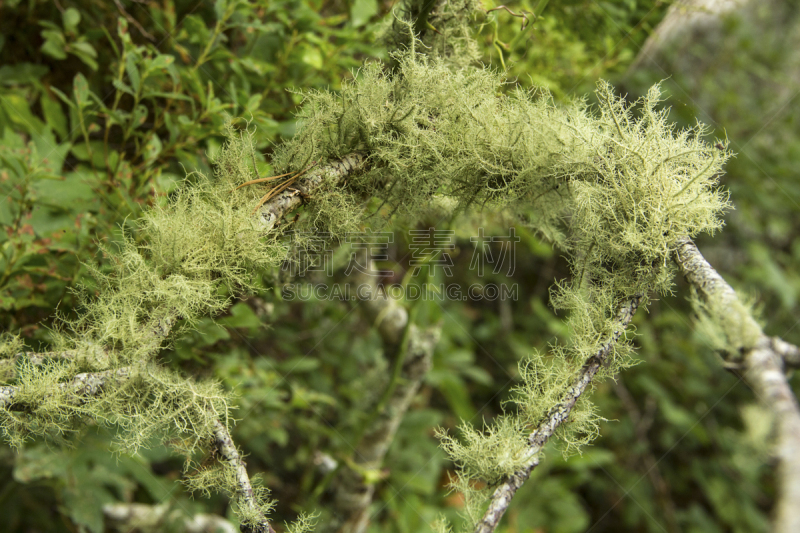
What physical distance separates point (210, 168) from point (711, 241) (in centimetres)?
237

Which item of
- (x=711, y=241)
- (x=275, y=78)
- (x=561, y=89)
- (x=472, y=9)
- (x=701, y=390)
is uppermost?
(x=472, y=9)

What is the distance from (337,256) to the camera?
45.1 inches

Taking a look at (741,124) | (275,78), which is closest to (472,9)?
(275,78)

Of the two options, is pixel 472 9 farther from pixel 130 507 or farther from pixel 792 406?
pixel 130 507

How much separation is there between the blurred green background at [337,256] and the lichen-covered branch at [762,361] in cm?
2

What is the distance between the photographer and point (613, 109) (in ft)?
2.13

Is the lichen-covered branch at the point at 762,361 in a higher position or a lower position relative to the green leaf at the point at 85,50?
higher

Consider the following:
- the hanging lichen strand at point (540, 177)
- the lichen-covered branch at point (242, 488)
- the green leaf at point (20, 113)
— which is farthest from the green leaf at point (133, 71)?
the lichen-covered branch at point (242, 488)

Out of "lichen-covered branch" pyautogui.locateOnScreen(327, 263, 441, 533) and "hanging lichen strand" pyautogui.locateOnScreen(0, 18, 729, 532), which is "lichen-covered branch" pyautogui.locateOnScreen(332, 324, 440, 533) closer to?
"lichen-covered branch" pyautogui.locateOnScreen(327, 263, 441, 533)

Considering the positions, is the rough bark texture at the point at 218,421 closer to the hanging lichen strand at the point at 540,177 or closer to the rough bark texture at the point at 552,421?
the hanging lichen strand at the point at 540,177

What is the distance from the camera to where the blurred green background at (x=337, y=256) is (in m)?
0.88

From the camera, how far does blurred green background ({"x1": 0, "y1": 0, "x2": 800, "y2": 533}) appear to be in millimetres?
880

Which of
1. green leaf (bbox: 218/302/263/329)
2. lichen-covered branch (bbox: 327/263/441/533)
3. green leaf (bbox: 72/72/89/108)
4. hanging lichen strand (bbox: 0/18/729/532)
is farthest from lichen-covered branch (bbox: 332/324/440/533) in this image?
green leaf (bbox: 72/72/89/108)

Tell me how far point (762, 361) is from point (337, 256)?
0.84m
